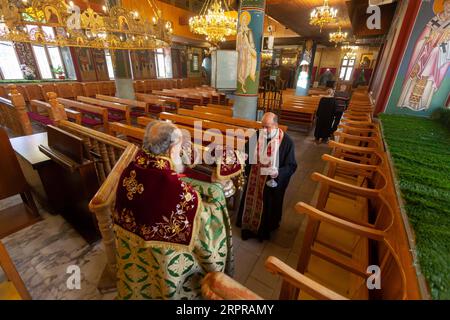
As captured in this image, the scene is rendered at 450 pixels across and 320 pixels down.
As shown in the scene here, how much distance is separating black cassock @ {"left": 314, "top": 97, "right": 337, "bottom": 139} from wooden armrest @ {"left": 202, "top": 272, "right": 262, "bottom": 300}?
5467 mm

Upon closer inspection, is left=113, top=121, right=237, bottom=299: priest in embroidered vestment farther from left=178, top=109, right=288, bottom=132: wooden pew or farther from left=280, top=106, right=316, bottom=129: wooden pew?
left=280, top=106, right=316, bottom=129: wooden pew

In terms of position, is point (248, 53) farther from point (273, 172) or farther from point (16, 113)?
point (16, 113)

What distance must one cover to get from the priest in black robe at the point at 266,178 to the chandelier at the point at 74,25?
386 centimetres

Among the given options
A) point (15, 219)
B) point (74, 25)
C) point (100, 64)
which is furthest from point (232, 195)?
point (100, 64)

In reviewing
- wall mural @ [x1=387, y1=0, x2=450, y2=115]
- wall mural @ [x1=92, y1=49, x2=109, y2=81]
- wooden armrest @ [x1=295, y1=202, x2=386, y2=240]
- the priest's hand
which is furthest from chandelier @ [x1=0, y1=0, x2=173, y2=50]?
wall mural @ [x1=92, y1=49, x2=109, y2=81]

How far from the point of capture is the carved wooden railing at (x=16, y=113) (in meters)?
3.83

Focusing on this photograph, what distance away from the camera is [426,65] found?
9.43 ft

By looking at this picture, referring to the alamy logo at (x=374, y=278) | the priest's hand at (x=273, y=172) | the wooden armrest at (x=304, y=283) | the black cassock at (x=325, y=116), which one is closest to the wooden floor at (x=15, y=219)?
the priest's hand at (x=273, y=172)

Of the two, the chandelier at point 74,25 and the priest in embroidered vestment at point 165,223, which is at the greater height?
the chandelier at point 74,25

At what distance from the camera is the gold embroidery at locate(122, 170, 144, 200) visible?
102cm

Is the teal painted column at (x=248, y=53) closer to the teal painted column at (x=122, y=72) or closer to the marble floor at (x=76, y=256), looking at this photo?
the marble floor at (x=76, y=256)

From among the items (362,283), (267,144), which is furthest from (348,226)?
(267,144)

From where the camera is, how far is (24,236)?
2.28 metres
